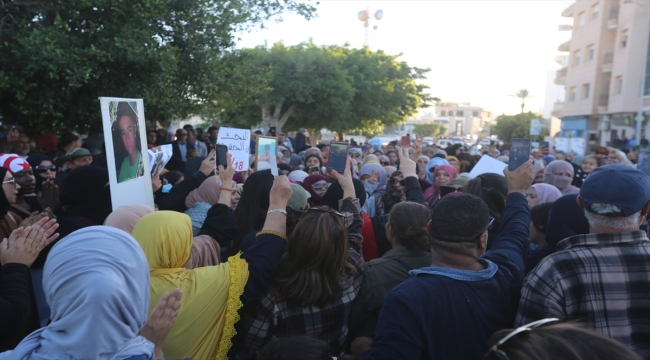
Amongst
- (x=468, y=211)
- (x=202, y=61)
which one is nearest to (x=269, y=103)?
(x=202, y=61)

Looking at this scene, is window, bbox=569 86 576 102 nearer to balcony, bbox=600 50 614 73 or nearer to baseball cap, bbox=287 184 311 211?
balcony, bbox=600 50 614 73

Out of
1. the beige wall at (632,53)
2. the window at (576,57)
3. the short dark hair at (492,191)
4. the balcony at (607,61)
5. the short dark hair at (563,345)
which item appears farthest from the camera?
the window at (576,57)

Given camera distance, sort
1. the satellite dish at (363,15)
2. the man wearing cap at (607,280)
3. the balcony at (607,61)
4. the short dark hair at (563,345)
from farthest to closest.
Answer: the satellite dish at (363,15), the balcony at (607,61), the man wearing cap at (607,280), the short dark hair at (563,345)

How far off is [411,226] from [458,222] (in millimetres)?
864

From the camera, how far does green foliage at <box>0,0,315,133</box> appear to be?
25.8ft

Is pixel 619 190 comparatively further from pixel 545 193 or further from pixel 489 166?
pixel 489 166

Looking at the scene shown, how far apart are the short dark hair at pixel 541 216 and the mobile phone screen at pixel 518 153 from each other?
0.40 metres

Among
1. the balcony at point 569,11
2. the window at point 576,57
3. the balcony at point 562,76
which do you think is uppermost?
the balcony at point 569,11

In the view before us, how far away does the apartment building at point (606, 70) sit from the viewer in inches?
1314

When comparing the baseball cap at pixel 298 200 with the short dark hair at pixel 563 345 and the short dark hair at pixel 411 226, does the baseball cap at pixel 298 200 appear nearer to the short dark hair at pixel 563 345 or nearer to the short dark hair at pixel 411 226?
the short dark hair at pixel 411 226

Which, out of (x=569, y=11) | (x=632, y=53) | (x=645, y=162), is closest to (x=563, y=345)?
(x=645, y=162)

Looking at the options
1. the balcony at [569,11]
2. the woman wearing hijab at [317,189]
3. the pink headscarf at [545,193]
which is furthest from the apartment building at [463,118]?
the woman wearing hijab at [317,189]

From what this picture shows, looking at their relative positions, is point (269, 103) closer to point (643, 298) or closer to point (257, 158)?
point (257, 158)

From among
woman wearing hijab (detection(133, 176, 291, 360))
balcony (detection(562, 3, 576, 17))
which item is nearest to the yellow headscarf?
woman wearing hijab (detection(133, 176, 291, 360))
